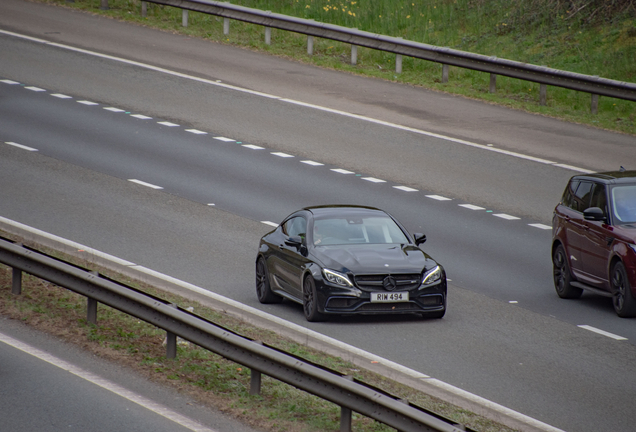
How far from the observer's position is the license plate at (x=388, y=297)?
1253 centimetres

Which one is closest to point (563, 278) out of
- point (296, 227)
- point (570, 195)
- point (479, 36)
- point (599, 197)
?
point (599, 197)

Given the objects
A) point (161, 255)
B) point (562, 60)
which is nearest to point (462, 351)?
point (161, 255)

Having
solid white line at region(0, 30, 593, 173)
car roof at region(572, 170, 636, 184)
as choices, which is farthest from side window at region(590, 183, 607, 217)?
solid white line at region(0, 30, 593, 173)

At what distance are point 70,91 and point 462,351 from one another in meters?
17.1

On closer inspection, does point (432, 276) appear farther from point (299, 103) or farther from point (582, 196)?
point (299, 103)

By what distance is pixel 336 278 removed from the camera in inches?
496

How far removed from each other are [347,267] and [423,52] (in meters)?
15.9

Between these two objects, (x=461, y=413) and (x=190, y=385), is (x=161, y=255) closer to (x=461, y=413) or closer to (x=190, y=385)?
(x=190, y=385)

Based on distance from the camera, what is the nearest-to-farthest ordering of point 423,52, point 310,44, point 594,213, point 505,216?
1. point 594,213
2. point 505,216
3. point 423,52
4. point 310,44

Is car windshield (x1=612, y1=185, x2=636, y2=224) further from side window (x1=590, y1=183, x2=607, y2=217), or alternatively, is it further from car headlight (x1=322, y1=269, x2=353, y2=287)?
car headlight (x1=322, y1=269, x2=353, y2=287)

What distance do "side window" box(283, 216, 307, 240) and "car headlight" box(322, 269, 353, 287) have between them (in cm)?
126

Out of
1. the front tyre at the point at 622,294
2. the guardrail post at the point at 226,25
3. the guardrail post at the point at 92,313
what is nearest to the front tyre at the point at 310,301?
the guardrail post at the point at 92,313

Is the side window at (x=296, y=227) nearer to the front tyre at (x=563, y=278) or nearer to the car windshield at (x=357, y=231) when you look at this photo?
the car windshield at (x=357, y=231)

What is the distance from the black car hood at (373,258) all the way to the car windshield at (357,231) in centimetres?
27
